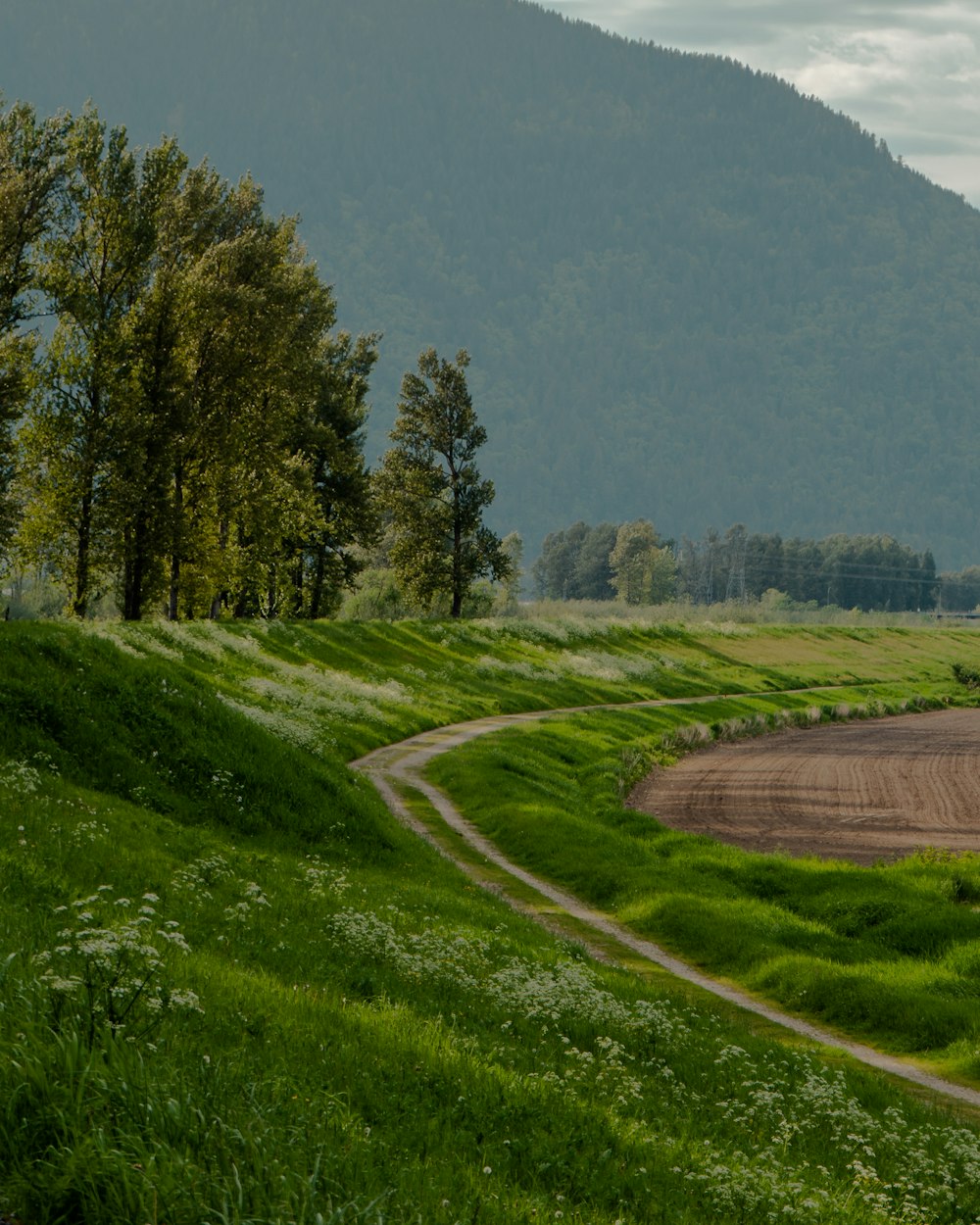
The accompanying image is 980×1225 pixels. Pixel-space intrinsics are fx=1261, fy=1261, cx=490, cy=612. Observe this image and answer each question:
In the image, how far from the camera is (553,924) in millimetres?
25594

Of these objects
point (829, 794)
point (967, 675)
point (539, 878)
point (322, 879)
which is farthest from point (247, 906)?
point (967, 675)

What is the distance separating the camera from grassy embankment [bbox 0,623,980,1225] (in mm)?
6957

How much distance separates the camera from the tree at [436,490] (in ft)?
275

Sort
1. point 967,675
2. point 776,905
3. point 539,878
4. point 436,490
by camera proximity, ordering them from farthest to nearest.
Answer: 1. point 967,675
2. point 436,490
3. point 539,878
4. point 776,905

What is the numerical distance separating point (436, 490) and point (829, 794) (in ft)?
145

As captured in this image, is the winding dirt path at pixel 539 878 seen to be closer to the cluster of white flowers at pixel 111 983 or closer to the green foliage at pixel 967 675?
the cluster of white flowers at pixel 111 983

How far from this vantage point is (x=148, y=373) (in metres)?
50.1

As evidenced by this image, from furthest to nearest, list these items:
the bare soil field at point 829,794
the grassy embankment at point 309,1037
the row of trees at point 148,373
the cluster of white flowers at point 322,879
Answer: the row of trees at point 148,373 < the bare soil field at point 829,794 < the cluster of white flowers at point 322,879 < the grassy embankment at point 309,1037

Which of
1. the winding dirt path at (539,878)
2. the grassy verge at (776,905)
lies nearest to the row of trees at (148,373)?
the winding dirt path at (539,878)

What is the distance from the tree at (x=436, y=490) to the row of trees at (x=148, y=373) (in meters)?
15.3

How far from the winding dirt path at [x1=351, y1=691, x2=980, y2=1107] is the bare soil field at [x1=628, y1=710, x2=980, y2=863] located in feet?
1.99

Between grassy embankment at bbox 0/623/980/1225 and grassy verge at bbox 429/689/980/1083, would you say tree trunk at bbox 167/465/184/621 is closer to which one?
grassy verge at bbox 429/689/980/1083

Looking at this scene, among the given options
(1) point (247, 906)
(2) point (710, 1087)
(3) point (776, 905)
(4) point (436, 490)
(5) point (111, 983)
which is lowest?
(3) point (776, 905)

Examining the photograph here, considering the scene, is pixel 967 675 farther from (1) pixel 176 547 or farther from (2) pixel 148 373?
(2) pixel 148 373
